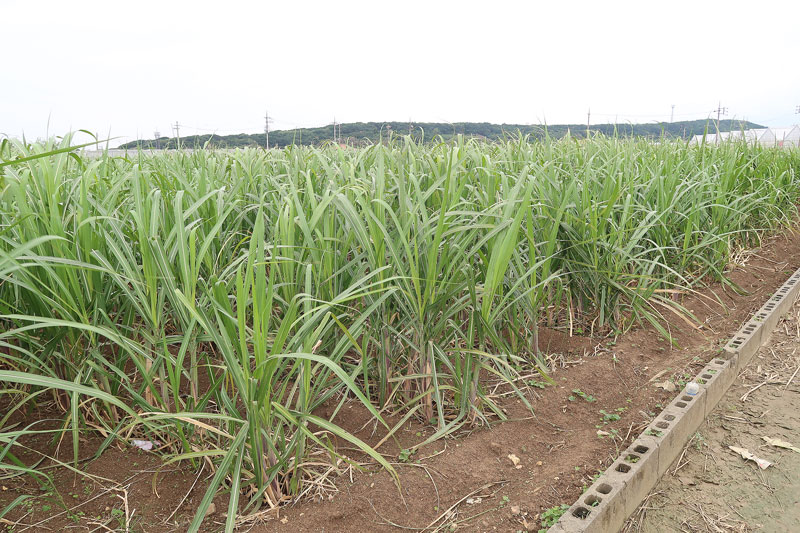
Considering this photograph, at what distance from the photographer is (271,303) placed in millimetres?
1227

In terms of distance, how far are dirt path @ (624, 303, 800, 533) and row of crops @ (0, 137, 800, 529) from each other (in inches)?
20.5

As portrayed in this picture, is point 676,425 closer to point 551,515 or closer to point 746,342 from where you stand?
point 551,515

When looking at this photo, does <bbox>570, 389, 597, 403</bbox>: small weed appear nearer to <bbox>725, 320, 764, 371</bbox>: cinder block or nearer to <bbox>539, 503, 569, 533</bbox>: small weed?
<bbox>539, 503, 569, 533</bbox>: small weed

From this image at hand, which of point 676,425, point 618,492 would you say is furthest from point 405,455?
point 676,425

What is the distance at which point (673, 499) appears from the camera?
5.13 feet

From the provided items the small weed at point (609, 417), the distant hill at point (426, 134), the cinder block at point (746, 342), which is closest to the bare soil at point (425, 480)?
the small weed at point (609, 417)

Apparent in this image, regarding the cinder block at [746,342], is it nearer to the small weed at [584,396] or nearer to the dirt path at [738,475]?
the dirt path at [738,475]

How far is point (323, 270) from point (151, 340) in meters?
0.51

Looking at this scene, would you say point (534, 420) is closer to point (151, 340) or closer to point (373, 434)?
point (373, 434)

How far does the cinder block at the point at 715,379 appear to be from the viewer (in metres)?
2.01

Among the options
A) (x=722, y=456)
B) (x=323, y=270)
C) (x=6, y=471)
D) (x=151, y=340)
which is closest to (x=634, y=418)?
(x=722, y=456)

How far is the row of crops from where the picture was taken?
4.09 ft

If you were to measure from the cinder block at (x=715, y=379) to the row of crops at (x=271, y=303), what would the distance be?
1.28 ft

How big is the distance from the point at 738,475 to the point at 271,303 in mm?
1537
